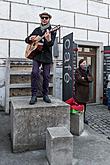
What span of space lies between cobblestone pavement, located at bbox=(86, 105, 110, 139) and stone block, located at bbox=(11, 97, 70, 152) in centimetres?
146

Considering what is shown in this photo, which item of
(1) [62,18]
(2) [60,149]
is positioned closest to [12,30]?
(1) [62,18]

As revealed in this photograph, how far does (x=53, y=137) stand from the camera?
346 cm

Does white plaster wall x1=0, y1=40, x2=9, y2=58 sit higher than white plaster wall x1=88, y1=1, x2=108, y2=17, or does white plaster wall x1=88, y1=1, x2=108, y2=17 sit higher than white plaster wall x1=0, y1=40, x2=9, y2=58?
white plaster wall x1=88, y1=1, x2=108, y2=17

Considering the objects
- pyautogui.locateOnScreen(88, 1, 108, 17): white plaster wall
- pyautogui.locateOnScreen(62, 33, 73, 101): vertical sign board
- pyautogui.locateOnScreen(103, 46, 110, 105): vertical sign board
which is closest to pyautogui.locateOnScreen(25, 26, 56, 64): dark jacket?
pyautogui.locateOnScreen(62, 33, 73, 101): vertical sign board

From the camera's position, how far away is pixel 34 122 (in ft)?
13.5

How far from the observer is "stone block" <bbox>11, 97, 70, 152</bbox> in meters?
4.02

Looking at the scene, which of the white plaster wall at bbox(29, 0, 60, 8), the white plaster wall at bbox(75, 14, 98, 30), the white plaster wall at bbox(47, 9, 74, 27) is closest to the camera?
the white plaster wall at bbox(29, 0, 60, 8)

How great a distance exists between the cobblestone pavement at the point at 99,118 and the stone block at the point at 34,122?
4.78 ft

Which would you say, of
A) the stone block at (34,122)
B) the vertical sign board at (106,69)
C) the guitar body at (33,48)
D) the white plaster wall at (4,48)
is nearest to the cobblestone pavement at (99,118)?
the vertical sign board at (106,69)

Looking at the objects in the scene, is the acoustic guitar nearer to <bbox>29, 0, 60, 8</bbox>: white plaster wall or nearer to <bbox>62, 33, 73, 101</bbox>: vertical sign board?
<bbox>62, 33, 73, 101</bbox>: vertical sign board

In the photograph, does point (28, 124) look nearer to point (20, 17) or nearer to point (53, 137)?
point (53, 137)

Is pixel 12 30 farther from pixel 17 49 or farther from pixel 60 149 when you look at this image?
pixel 60 149

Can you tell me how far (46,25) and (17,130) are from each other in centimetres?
217

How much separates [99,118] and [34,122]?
3.17m
